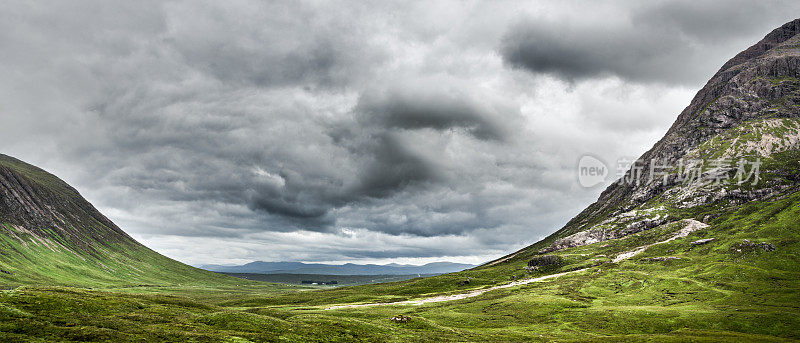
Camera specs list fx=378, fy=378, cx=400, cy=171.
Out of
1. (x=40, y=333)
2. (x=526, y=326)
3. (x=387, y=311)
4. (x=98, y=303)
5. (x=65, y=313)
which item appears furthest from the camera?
(x=387, y=311)

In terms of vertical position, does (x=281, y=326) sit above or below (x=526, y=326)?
above

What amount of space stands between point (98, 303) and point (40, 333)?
2894 centimetres

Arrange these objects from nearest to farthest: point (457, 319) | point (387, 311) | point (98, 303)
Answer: point (98, 303)
point (457, 319)
point (387, 311)

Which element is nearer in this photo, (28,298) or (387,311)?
(28,298)

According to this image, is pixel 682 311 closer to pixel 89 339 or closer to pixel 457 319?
pixel 457 319

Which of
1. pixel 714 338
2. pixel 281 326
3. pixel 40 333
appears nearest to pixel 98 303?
pixel 40 333

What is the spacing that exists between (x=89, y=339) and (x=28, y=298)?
26.4 meters

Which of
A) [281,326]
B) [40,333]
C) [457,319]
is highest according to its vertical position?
[40,333]

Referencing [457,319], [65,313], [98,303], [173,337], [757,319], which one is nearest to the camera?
[173,337]

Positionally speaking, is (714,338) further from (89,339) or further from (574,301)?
(89,339)

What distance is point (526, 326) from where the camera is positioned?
140 m

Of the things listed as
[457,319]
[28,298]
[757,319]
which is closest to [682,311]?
[757,319]

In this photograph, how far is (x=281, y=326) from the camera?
8106cm

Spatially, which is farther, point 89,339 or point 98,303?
point 98,303
